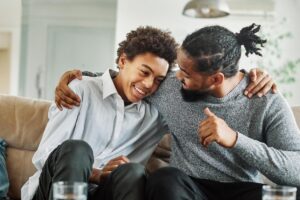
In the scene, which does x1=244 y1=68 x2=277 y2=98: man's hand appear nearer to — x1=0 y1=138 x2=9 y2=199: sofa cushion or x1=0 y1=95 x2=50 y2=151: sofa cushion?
x1=0 y1=95 x2=50 y2=151: sofa cushion

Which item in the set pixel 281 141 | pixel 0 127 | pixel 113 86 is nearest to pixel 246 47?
pixel 281 141

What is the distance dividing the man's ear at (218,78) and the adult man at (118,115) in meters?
0.21

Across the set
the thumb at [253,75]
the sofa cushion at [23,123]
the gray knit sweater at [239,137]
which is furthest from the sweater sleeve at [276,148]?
the sofa cushion at [23,123]

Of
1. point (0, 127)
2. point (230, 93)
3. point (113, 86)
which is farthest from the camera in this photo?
point (0, 127)

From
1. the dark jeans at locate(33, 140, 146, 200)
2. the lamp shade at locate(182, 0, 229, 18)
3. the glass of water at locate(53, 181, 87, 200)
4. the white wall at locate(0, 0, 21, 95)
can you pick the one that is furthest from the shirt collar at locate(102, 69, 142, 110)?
the white wall at locate(0, 0, 21, 95)

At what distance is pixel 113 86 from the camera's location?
1.76m

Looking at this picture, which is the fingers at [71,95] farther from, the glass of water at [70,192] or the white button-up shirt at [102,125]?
the glass of water at [70,192]

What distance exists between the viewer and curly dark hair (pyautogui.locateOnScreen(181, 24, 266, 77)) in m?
1.59

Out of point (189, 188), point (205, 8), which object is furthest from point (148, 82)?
point (205, 8)

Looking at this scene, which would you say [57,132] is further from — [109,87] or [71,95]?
[109,87]

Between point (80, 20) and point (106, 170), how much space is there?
11.9 feet

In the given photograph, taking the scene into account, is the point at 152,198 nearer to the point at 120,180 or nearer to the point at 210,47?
the point at 120,180

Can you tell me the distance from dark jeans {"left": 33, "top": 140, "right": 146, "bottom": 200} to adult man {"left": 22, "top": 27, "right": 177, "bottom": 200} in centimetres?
8

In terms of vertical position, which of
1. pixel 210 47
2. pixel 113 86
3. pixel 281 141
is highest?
pixel 210 47
